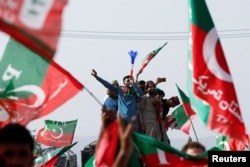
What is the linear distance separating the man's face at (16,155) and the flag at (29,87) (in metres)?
1.84

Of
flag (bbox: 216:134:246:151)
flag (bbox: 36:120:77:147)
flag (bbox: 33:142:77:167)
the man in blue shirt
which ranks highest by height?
the man in blue shirt

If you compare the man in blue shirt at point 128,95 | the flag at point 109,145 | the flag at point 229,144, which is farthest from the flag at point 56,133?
the flag at point 109,145

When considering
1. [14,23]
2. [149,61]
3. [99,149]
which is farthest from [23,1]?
[149,61]

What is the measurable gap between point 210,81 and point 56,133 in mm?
13018

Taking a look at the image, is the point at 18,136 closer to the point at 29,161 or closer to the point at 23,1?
the point at 29,161

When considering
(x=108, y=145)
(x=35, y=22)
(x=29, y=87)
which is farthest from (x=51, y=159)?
(x=108, y=145)

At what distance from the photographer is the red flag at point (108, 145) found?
4.68 m

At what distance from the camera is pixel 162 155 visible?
683cm

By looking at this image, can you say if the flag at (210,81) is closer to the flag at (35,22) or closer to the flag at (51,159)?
the flag at (35,22)

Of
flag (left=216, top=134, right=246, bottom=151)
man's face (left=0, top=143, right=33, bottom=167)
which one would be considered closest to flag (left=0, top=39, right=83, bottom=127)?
man's face (left=0, top=143, right=33, bottom=167)

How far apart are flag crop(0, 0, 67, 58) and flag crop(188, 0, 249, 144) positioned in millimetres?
1823

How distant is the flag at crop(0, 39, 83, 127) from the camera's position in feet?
21.6

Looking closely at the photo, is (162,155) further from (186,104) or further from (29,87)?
(186,104)

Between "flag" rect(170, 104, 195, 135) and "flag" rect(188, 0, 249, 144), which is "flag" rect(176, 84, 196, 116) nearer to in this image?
"flag" rect(170, 104, 195, 135)
